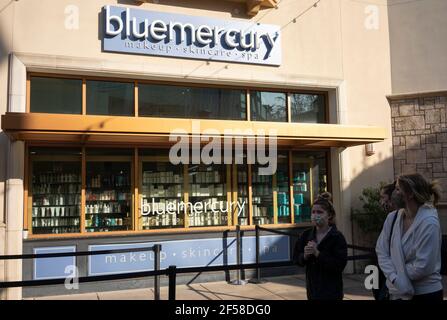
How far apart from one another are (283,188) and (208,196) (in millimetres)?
1744

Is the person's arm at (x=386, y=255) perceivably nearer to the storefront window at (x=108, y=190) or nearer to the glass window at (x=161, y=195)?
the glass window at (x=161, y=195)

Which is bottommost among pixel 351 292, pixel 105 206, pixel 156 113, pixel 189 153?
pixel 351 292

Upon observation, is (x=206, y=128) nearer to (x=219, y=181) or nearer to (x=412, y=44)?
(x=219, y=181)

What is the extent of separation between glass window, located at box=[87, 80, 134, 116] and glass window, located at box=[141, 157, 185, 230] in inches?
43.9

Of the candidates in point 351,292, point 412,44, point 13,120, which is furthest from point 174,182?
point 412,44

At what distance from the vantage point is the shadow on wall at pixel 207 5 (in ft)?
27.7

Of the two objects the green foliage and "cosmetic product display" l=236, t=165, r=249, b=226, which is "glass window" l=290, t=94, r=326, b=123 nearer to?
"cosmetic product display" l=236, t=165, r=249, b=226

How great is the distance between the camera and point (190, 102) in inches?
354

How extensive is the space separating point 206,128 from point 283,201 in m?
3.16

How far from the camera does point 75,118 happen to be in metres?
6.79

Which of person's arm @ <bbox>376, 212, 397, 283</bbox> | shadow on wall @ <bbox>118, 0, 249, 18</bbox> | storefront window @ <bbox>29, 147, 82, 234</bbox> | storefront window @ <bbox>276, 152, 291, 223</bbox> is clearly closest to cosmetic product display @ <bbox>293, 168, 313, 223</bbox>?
storefront window @ <bbox>276, 152, 291, 223</bbox>

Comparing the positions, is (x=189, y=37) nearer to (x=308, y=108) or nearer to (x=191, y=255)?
(x=308, y=108)

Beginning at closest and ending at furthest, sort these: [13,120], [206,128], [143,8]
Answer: [13,120]
[206,128]
[143,8]

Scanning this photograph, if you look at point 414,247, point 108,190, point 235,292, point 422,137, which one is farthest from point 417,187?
point 422,137
